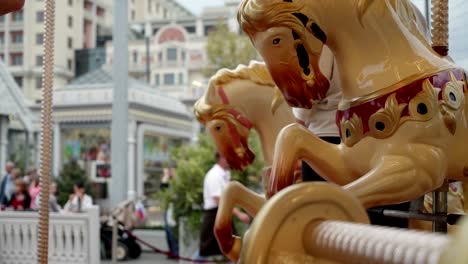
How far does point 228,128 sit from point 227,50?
14891mm

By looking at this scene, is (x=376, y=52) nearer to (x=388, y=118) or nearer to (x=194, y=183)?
(x=388, y=118)

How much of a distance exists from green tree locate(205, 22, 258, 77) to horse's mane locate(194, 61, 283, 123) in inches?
559

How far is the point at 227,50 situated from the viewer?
56.5 ft

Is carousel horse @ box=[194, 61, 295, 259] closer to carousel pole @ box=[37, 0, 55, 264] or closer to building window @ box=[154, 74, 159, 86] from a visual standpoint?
carousel pole @ box=[37, 0, 55, 264]

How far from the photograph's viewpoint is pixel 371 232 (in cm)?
44

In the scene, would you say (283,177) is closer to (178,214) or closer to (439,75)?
(439,75)

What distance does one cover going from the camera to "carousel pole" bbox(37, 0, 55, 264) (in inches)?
60.5

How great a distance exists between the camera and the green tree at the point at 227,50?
16.8 metres

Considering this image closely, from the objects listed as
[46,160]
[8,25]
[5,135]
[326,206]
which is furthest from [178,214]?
[8,25]

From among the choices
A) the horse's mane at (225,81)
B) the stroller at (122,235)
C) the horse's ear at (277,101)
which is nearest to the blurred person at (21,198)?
the stroller at (122,235)

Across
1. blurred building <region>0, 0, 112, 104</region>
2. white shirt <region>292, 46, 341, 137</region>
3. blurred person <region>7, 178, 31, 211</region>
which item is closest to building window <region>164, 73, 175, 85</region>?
blurred building <region>0, 0, 112, 104</region>

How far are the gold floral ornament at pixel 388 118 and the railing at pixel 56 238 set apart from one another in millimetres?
2838

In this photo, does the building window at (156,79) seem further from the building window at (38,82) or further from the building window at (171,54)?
the building window at (38,82)

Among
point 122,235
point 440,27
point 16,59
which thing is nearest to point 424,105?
point 440,27
